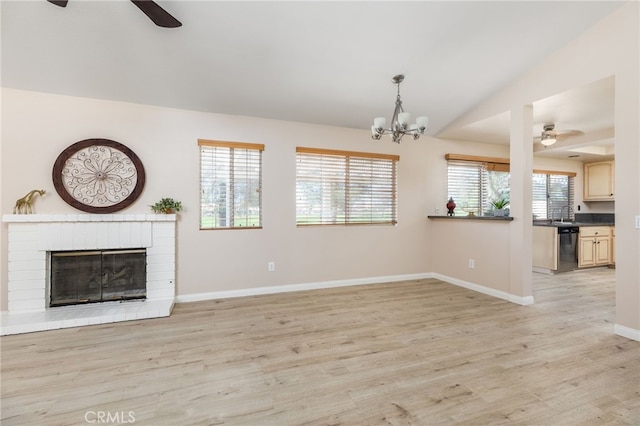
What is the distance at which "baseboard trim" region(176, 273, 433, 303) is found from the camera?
362 centimetres

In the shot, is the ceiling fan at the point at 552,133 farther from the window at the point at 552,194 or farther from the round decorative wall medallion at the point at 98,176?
the round decorative wall medallion at the point at 98,176

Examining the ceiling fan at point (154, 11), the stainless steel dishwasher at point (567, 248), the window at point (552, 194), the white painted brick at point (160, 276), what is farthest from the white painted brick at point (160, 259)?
the window at point (552, 194)

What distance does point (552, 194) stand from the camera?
6.30 metres

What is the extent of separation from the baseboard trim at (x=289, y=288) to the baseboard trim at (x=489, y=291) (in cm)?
34

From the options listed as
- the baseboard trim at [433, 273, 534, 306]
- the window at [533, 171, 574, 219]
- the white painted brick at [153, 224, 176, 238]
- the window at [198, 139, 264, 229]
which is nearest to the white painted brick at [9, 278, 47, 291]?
the white painted brick at [153, 224, 176, 238]

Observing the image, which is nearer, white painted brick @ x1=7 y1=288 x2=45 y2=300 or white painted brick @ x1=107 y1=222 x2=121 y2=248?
white painted brick @ x1=7 y1=288 x2=45 y2=300

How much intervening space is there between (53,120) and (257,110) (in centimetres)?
223

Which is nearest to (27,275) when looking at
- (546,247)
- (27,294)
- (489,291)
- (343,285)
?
(27,294)

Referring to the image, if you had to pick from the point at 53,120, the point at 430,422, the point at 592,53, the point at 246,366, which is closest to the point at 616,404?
the point at 430,422

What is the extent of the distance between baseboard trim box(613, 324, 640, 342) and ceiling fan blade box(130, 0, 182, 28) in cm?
440

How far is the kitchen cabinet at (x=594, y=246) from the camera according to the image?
5281 millimetres

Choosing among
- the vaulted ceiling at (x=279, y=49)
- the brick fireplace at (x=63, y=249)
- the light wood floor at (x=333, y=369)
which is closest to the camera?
the light wood floor at (x=333, y=369)

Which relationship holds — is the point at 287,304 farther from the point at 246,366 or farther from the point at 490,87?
the point at 490,87

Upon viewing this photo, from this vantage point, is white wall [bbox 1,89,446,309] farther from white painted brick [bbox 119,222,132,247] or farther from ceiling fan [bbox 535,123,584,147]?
ceiling fan [bbox 535,123,584,147]
